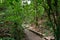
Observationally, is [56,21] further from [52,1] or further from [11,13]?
[11,13]

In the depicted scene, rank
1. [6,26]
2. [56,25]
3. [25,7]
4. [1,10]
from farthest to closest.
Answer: [1,10] → [25,7] → [6,26] → [56,25]

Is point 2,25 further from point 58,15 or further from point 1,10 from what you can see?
point 58,15

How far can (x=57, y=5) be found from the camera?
494 cm

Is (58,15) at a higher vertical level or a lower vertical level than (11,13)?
higher

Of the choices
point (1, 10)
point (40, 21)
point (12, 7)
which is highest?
point (12, 7)

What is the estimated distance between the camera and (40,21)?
A: 38.4 ft

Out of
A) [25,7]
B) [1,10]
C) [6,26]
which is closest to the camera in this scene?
[6,26]

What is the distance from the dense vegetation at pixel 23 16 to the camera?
4.90 meters

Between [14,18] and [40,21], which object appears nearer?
[14,18]

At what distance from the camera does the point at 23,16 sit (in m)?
8.67

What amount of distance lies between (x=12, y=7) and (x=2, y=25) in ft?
4.16

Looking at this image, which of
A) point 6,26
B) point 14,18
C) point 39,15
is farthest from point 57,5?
point 39,15

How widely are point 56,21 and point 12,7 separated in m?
3.11

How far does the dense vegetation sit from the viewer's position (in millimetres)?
4898
